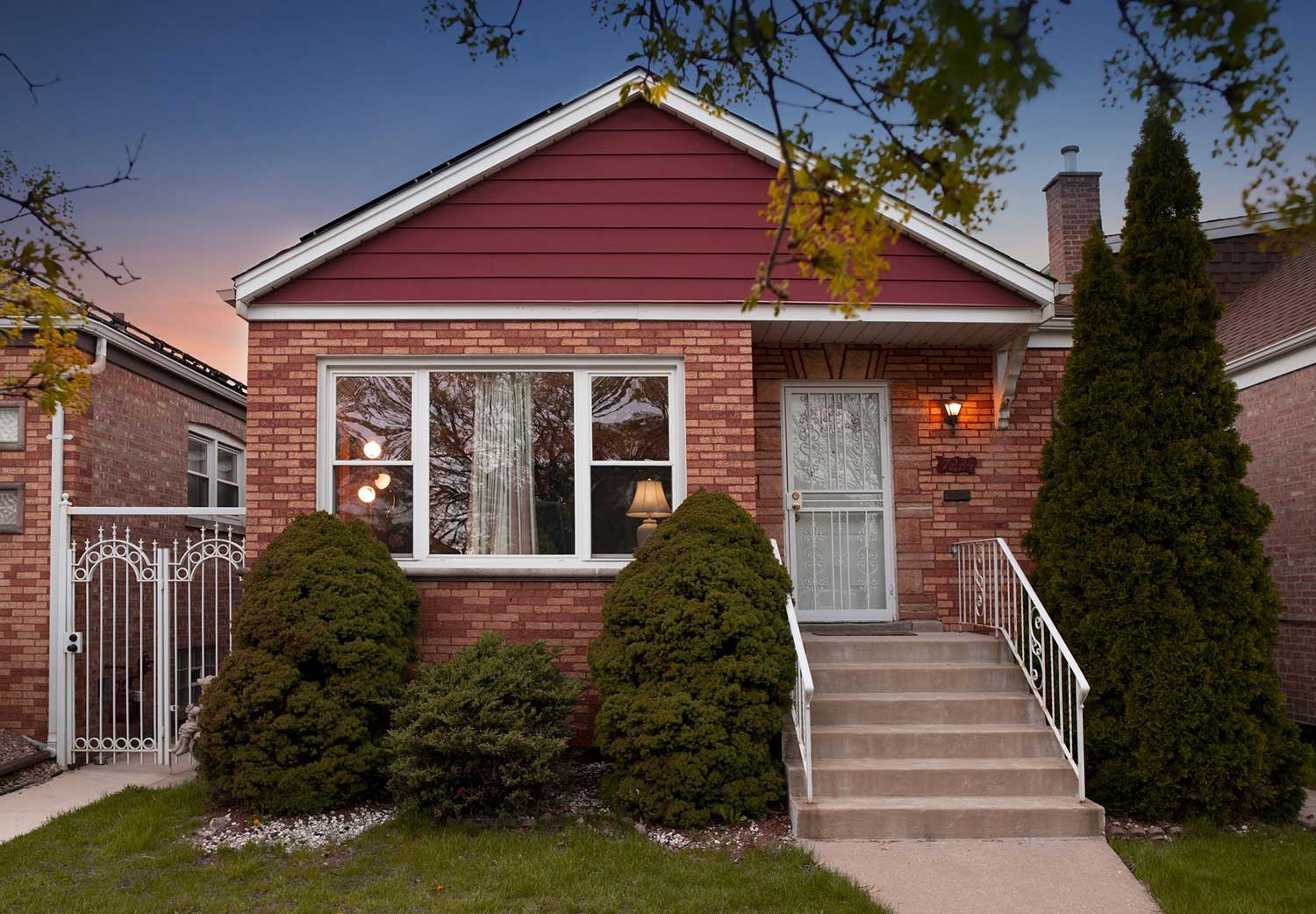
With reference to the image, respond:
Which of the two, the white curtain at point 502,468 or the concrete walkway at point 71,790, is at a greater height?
the white curtain at point 502,468

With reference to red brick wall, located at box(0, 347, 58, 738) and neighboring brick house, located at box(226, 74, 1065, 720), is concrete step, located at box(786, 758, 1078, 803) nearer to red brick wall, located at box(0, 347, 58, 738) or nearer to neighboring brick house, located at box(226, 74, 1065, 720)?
neighboring brick house, located at box(226, 74, 1065, 720)

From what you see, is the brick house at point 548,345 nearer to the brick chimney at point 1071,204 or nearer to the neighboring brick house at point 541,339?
the neighboring brick house at point 541,339

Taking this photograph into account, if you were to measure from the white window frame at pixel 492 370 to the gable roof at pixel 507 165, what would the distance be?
33.9 inches

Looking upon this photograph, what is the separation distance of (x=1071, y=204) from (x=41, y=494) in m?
13.1

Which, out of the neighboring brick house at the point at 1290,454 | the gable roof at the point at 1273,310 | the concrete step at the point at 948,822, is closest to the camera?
the concrete step at the point at 948,822

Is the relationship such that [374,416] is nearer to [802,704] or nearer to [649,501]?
[649,501]

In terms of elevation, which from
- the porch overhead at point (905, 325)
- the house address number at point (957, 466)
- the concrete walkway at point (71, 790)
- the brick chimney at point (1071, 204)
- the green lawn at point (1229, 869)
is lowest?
the green lawn at point (1229, 869)

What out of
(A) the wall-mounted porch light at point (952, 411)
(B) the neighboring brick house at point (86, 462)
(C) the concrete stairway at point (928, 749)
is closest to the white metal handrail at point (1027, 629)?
(C) the concrete stairway at point (928, 749)

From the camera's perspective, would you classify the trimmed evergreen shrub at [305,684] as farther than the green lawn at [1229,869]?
Yes

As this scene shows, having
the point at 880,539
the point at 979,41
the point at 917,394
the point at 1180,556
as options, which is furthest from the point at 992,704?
the point at 979,41

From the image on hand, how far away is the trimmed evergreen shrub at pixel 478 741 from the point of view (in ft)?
21.5

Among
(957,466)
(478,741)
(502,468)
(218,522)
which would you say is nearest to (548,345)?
(502,468)

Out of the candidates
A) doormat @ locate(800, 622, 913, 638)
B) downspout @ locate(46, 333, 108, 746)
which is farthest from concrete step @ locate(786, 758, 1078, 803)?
downspout @ locate(46, 333, 108, 746)

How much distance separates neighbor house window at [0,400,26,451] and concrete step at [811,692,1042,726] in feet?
25.6
